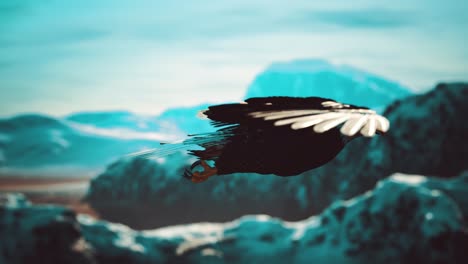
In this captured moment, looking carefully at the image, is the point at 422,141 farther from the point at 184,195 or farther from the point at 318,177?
the point at 184,195

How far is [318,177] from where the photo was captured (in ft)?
103

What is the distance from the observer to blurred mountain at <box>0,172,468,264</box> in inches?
714

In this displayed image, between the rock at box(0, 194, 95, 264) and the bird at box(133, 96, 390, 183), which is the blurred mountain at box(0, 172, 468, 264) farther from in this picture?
the bird at box(133, 96, 390, 183)

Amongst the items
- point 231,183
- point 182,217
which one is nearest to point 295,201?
point 231,183

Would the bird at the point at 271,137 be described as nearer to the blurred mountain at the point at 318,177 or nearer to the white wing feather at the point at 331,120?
the white wing feather at the point at 331,120

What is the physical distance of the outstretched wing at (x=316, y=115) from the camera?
6.69 feet

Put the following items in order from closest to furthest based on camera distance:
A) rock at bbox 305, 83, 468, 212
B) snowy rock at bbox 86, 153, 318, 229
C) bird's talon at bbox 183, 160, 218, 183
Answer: bird's talon at bbox 183, 160, 218, 183, rock at bbox 305, 83, 468, 212, snowy rock at bbox 86, 153, 318, 229

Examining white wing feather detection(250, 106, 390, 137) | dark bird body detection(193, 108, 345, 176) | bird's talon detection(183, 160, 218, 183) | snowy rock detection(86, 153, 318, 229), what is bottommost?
snowy rock detection(86, 153, 318, 229)

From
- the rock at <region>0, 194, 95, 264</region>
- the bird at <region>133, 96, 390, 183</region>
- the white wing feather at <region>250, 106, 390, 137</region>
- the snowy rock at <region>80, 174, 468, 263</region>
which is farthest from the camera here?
the snowy rock at <region>80, 174, 468, 263</region>

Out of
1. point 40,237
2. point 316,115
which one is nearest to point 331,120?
point 316,115

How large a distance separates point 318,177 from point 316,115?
29997 mm

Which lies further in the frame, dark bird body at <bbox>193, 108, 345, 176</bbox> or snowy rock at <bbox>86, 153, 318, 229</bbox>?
snowy rock at <bbox>86, 153, 318, 229</bbox>

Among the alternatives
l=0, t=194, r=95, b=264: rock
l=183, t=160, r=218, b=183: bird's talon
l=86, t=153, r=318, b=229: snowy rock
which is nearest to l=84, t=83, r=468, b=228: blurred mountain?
l=86, t=153, r=318, b=229: snowy rock

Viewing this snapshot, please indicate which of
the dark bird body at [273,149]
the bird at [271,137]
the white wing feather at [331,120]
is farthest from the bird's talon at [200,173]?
the white wing feather at [331,120]
